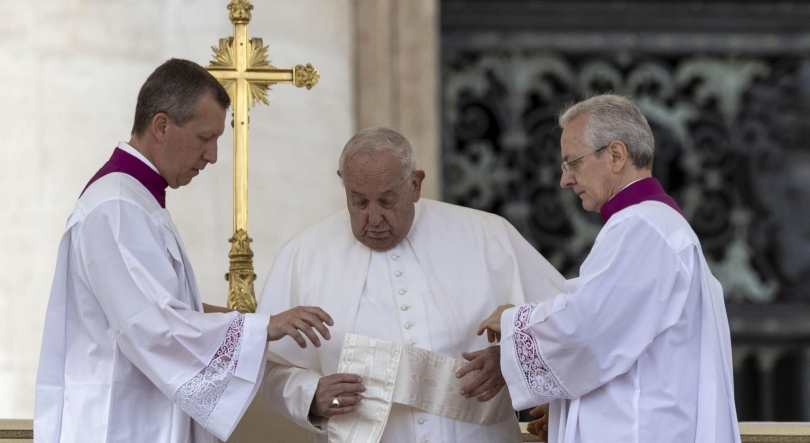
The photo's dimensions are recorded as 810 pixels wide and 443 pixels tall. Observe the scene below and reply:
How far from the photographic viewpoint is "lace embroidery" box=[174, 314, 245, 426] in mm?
3865

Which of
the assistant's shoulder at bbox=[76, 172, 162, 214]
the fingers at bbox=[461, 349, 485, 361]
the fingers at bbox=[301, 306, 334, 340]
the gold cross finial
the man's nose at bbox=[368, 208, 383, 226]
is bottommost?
the fingers at bbox=[461, 349, 485, 361]

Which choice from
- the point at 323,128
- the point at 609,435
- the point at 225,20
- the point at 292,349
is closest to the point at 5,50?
the point at 225,20

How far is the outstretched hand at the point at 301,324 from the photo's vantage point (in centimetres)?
391

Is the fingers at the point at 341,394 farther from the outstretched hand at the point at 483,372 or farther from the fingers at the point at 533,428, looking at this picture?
the fingers at the point at 533,428

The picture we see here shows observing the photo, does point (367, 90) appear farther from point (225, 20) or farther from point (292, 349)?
point (292, 349)

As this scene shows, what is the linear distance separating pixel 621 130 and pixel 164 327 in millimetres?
1455

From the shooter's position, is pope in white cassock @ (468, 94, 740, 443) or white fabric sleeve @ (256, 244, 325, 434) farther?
white fabric sleeve @ (256, 244, 325, 434)

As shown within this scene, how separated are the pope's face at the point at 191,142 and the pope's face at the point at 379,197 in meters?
0.47

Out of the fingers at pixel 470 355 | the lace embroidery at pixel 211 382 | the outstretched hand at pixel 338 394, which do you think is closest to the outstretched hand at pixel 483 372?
the fingers at pixel 470 355

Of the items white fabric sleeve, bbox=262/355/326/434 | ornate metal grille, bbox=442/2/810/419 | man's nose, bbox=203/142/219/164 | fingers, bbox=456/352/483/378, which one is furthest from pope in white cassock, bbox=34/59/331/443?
ornate metal grille, bbox=442/2/810/419

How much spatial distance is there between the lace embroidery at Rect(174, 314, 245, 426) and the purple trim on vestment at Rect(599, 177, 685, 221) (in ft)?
3.79

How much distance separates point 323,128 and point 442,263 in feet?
6.26

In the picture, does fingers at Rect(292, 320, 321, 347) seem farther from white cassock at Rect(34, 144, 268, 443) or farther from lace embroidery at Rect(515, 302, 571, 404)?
lace embroidery at Rect(515, 302, 571, 404)

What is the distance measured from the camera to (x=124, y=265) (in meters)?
3.85
